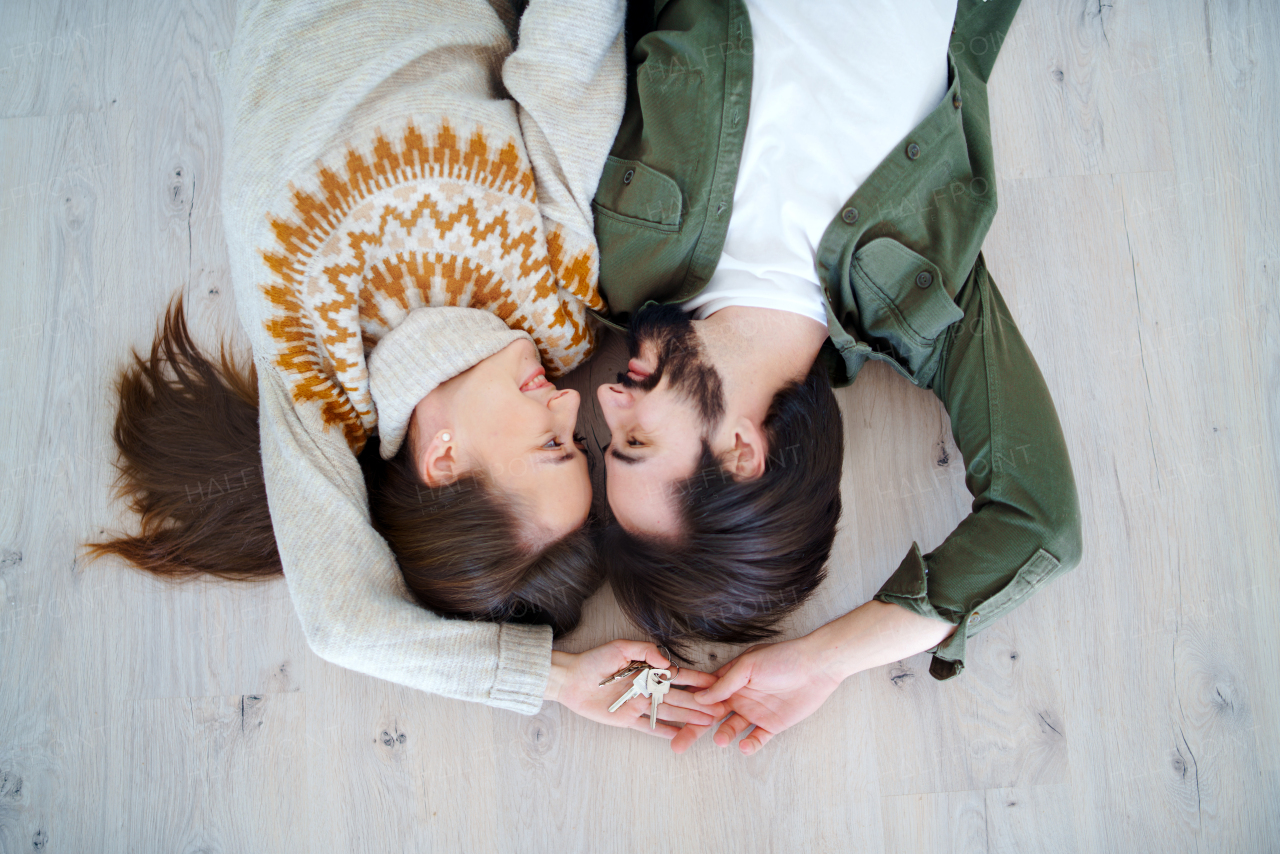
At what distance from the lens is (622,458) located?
46.7 inches

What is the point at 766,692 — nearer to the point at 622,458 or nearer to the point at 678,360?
the point at 622,458

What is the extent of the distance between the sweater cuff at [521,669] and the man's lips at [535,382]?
0.40 metres

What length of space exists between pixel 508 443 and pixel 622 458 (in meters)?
0.18

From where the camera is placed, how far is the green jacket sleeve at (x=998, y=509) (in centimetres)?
118

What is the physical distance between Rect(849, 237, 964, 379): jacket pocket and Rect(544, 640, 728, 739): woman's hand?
26.7 inches

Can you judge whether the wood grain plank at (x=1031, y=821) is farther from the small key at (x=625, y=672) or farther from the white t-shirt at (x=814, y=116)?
the white t-shirt at (x=814, y=116)

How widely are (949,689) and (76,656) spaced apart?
62.8 inches

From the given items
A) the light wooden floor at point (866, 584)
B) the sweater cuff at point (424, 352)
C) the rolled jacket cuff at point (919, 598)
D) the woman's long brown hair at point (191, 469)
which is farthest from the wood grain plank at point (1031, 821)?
the woman's long brown hair at point (191, 469)

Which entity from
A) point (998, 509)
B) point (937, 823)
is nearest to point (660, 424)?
point (998, 509)

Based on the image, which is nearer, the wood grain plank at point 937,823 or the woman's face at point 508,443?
the woman's face at point 508,443

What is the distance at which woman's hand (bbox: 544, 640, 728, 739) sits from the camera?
4.19 feet

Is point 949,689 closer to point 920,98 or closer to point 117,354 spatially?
point 920,98

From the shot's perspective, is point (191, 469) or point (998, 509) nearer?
point (998, 509)

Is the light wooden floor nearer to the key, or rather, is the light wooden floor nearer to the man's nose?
the key
